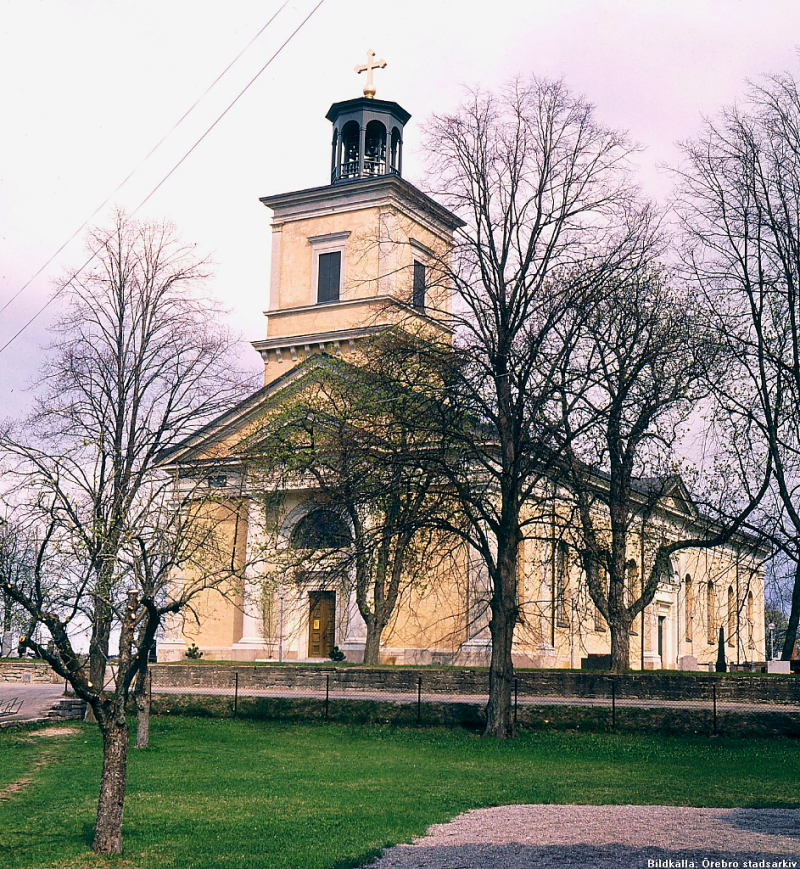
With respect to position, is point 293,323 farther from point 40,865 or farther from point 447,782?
point 40,865

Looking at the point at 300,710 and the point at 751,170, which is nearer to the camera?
the point at 751,170

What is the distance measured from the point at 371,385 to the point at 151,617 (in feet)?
46.3

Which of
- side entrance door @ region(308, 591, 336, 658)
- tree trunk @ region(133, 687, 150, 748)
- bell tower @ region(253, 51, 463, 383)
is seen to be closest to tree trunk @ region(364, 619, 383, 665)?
side entrance door @ region(308, 591, 336, 658)

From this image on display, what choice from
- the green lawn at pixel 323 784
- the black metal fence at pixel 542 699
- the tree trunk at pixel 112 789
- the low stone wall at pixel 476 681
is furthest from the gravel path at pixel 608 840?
the low stone wall at pixel 476 681

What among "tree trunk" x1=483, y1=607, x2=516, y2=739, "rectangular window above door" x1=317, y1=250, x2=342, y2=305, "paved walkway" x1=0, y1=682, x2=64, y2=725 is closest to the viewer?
"tree trunk" x1=483, y1=607, x2=516, y2=739

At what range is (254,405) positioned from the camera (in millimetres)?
49656

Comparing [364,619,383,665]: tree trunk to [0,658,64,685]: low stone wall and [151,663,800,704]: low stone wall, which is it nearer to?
[151,663,800,704]: low stone wall

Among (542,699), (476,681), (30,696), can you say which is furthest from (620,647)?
(30,696)

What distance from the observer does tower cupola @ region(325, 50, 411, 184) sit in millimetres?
52406

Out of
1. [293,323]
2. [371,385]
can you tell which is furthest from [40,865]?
[293,323]

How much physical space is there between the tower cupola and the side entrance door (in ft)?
66.4

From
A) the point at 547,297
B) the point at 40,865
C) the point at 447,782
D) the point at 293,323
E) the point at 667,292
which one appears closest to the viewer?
the point at 40,865

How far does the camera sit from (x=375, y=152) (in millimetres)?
54219

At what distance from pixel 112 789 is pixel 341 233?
43619 millimetres
